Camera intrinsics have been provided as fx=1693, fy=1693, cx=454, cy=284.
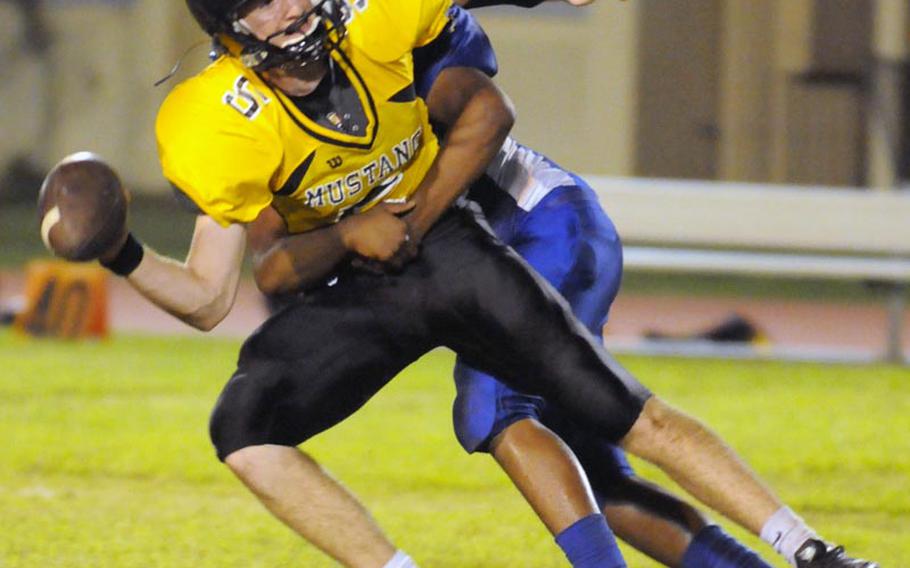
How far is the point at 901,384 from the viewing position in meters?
7.96

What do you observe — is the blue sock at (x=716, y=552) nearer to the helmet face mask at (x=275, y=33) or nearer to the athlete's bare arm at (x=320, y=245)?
the athlete's bare arm at (x=320, y=245)

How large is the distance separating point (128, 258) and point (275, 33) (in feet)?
1.78

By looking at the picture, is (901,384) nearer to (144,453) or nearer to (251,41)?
(144,453)

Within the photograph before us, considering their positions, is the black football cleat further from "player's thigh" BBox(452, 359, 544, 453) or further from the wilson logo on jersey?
the wilson logo on jersey

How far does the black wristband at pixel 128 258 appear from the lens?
132 inches

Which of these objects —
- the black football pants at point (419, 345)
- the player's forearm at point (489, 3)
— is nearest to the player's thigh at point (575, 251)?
the black football pants at point (419, 345)

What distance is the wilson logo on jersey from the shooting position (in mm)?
3635

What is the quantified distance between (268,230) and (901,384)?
4.95 m

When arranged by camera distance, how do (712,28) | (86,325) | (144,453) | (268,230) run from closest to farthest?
1. (268,230)
2. (144,453)
3. (86,325)
4. (712,28)

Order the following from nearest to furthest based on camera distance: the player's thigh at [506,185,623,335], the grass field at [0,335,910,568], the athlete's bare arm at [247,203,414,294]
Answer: the athlete's bare arm at [247,203,414,294] → the player's thigh at [506,185,623,335] → the grass field at [0,335,910,568]

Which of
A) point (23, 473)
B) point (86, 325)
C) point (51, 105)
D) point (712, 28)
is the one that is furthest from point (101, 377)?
point (51, 105)

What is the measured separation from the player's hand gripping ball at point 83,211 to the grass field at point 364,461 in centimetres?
144

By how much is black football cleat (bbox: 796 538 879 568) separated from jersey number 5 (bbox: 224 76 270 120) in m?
1.43

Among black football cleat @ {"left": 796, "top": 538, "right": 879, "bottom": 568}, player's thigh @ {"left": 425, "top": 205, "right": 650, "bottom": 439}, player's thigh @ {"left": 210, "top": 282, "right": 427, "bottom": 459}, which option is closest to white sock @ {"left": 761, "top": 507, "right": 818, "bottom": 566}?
black football cleat @ {"left": 796, "top": 538, "right": 879, "bottom": 568}
